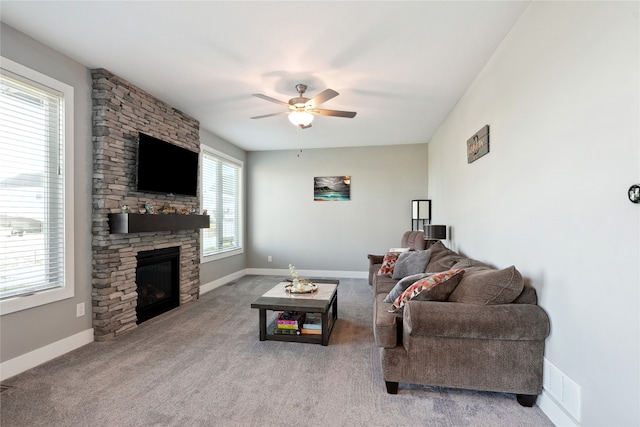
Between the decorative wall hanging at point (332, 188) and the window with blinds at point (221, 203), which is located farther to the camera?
the decorative wall hanging at point (332, 188)

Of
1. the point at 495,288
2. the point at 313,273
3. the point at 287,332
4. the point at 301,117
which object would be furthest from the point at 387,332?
the point at 313,273

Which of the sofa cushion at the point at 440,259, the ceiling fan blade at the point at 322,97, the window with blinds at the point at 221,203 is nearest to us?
the ceiling fan blade at the point at 322,97

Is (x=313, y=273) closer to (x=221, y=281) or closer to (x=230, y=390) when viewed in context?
(x=221, y=281)

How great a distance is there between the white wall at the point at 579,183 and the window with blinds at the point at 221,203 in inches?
170

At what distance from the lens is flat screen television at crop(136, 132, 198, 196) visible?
3422 mm

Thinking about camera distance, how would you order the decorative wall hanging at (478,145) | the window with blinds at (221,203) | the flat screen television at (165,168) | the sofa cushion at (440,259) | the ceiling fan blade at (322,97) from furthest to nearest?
the window with blinds at (221,203), the flat screen television at (165,168), the sofa cushion at (440,259), the decorative wall hanging at (478,145), the ceiling fan blade at (322,97)

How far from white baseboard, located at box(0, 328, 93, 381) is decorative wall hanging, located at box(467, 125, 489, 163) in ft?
13.8

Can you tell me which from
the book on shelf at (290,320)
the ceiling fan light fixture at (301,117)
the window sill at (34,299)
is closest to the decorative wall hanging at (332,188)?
the ceiling fan light fixture at (301,117)

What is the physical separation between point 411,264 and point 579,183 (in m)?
2.16

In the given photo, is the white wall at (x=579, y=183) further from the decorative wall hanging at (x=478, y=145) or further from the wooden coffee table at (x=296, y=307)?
the wooden coffee table at (x=296, y=307)

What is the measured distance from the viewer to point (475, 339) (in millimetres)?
1935

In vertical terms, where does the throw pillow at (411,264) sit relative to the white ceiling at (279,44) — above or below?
below

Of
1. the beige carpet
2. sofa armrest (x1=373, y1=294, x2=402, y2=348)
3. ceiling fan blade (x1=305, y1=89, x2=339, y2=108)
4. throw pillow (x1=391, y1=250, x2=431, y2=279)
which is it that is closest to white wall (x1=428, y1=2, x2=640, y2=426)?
the beige carpet

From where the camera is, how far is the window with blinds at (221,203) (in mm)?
5160
